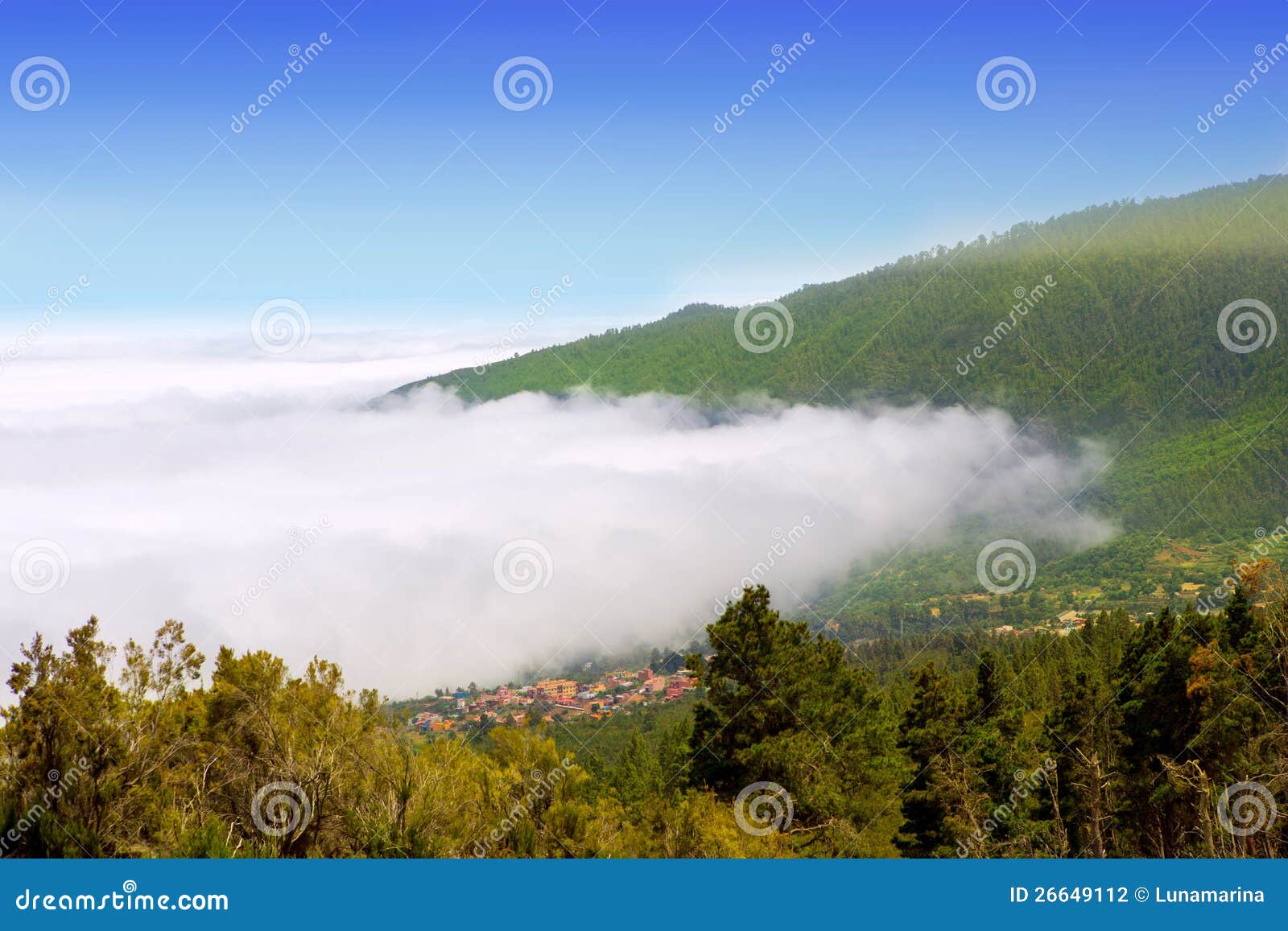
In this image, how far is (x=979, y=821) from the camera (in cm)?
2523

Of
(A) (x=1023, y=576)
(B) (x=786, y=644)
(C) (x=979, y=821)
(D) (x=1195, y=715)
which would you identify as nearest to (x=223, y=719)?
(B) (x=786, y=644)

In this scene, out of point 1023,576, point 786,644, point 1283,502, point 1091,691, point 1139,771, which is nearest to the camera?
point 786,644

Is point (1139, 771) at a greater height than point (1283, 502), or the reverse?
point (1283, 502)

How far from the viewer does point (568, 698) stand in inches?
4850

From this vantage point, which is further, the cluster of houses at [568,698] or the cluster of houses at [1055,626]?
the cluster of houses at [1055,626]

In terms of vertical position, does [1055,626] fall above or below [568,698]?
above

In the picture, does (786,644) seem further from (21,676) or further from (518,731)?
(21,676)

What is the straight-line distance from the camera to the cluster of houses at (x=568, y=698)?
3831 inches

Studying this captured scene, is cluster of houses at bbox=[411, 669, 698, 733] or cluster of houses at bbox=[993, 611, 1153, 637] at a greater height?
cluster of houses at bbox=[993, 611, 1153, 637]

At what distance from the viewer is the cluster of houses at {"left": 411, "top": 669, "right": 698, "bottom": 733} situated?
97312 mm

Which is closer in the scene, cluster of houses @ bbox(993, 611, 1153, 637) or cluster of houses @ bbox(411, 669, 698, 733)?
cluster of houses @ bbox(411, 669, 698, 733)

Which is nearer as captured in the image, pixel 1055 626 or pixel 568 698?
pixel 568 698

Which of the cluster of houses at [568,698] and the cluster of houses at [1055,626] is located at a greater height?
the cluster of houses at [1055,626]

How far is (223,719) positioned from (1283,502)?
187m
